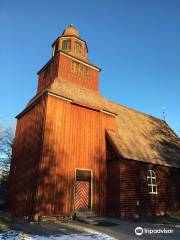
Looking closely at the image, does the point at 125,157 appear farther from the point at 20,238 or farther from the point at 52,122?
the point at 20,238

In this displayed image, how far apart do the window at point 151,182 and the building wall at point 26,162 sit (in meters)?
10.4

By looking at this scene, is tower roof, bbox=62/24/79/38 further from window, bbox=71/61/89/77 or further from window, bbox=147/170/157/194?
window, bbox=147/170/157/194

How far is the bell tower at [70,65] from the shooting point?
23641mm

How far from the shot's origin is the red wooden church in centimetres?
1767

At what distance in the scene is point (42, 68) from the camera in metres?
26.2

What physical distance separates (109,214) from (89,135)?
22.2 feet

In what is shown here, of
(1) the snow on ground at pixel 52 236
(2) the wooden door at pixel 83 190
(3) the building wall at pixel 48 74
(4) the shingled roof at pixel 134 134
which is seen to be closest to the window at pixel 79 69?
(3) the building wall at pixel 48 74

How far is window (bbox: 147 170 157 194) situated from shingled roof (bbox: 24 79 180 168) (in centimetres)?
108

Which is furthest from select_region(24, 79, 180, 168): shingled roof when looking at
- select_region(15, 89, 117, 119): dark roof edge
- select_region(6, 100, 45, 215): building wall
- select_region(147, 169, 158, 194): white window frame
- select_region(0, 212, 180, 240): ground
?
select_region(0, 212, 180, 240): ground

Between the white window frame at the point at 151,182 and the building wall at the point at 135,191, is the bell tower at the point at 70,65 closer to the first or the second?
the building wall at the point at 135,191

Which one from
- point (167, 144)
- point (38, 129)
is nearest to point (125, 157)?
point (38, 129)

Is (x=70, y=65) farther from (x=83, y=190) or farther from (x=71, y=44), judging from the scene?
(x=83, y=190)

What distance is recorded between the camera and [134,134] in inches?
983

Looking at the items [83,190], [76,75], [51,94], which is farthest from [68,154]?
[76,75]
